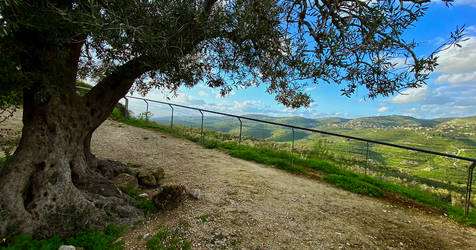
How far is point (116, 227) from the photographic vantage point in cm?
322

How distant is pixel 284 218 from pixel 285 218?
20 mm

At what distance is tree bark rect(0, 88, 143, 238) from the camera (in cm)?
279

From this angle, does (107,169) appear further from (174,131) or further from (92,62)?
(174,131)

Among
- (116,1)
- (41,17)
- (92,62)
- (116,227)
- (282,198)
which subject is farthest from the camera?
(92,62)

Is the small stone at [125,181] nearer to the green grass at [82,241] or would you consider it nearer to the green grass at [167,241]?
the green grass at [82,241]

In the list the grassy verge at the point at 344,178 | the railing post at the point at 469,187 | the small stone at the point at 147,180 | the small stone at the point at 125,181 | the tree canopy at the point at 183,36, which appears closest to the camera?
the tree canopy at the point at 183,36

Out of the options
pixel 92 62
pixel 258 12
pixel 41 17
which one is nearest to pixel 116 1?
pixel 41 17

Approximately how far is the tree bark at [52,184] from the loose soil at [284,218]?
2.20 ft

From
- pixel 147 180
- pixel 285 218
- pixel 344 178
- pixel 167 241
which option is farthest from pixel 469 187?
pixel 147 180

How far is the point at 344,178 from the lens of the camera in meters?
6.65

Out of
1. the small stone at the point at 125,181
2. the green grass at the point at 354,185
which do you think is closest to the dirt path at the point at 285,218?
the green grass at the point at 354,185

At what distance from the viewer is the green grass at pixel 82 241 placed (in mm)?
2463

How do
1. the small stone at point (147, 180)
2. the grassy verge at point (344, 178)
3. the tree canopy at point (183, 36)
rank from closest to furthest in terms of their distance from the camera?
1. the tree canopy at point (183, 36)
2. the small stone at point (147, 180)
3. the grassy verge at point (344, 178)

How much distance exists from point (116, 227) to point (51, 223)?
80 cm
